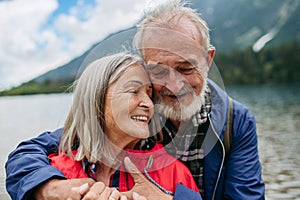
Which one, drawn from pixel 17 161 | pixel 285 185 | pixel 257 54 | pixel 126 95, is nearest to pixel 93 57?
pixel 126 95

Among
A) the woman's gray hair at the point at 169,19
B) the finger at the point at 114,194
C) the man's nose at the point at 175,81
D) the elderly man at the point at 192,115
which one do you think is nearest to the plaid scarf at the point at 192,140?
the elderly man at the point at 192,115

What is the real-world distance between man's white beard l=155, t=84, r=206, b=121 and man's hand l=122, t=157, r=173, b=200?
0.52m

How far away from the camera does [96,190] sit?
2430 mm

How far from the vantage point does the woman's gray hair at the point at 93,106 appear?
8.41ft

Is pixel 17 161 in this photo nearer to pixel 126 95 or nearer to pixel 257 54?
pixel 126 95

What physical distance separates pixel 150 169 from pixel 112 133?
31 cm

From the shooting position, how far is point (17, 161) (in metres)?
2.81

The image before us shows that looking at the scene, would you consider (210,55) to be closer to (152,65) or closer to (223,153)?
(152,65)

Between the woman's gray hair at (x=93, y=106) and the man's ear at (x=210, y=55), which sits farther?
the man's ear at (x=210, y=55)

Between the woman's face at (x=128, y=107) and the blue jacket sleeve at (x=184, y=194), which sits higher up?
the woman's face at (x=128, y=107)

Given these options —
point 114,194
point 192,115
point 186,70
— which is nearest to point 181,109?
point 192,115

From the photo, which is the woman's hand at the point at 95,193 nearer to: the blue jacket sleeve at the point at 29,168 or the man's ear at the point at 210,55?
the blue jacket sleeve at the point at 29,168

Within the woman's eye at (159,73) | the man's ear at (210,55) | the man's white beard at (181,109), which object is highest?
the man's ear at (210,55)

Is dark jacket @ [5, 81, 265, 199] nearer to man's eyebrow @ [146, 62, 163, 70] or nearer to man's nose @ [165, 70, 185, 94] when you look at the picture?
man's nose @ [165, 70, 185, 94]
